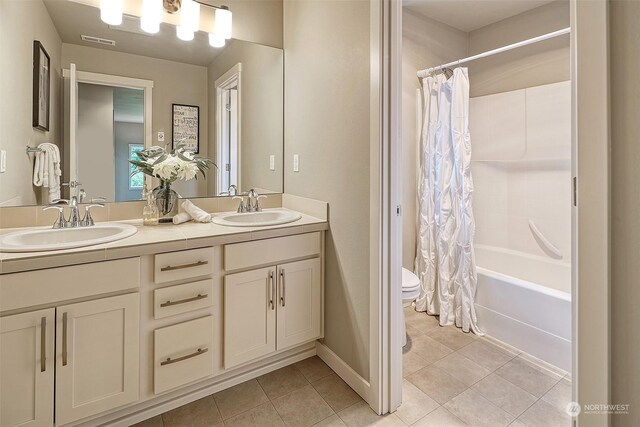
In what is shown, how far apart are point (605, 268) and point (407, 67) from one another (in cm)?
236

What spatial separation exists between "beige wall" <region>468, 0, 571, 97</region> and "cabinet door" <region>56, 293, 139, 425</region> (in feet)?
10.3

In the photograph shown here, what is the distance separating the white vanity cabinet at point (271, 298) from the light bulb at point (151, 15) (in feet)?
4.42

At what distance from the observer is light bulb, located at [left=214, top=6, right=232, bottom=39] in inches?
79.7

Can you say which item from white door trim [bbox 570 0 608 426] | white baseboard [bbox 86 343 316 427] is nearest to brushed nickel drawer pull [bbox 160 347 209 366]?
white baseboard [bbox 86 343 316 427]

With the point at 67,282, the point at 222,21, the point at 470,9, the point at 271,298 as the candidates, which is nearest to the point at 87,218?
the point at 67,282

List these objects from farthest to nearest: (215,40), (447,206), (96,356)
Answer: (447,206)
(215,40)
(96,356)

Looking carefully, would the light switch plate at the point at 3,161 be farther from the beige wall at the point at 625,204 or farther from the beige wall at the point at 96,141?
the beige wall at the point at 625,204

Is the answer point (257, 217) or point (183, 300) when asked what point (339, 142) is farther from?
point (183, 300)

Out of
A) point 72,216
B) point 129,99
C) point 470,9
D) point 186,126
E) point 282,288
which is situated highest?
point 470,9

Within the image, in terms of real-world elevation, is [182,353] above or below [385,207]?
below

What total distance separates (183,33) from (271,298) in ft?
5.41

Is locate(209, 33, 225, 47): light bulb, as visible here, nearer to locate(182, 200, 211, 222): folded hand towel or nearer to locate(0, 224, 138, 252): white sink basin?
locate(182, 200, 211, 222): folded hand towel

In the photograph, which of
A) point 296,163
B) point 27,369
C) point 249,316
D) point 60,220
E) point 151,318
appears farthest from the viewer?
point 296,163

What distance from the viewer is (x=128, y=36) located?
183cm
